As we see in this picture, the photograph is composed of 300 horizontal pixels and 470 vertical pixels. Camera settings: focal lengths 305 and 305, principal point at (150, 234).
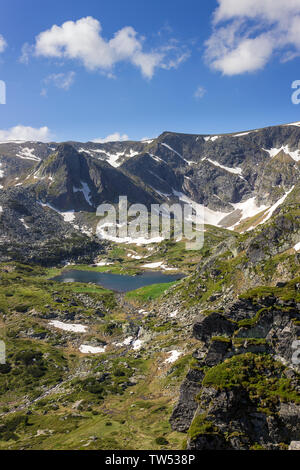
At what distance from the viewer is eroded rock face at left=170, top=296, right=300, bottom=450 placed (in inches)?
1008

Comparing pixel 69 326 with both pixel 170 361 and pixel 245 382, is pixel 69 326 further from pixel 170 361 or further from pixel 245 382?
pixel 245 382

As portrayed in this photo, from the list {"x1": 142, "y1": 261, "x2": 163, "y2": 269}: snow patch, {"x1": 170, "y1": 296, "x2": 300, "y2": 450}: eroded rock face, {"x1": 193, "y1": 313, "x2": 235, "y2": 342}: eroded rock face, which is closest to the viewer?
{"x1": 170, "y1": 296, "x2": 300, "y2": 450}: eroded rock face

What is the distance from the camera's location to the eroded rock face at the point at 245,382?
2559 cm

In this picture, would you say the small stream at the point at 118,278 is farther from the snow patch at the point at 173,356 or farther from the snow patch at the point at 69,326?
the snow patch at the point at 173,356

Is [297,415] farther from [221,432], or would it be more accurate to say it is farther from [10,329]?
[10,329]

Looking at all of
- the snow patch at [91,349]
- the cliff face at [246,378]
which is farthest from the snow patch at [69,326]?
the cliff face at [246,378]

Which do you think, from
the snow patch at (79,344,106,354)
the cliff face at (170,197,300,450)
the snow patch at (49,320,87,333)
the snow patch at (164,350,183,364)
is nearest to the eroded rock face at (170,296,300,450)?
the cliff face at (170,197,300,450)

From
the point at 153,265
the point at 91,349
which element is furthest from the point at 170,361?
the point at 153,265

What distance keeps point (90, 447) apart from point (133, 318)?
204 ft

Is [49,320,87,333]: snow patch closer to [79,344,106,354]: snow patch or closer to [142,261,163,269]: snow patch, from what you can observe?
[79,344,106,354]: snow patch

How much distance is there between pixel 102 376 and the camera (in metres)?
56.9

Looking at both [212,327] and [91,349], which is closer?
[212,327]

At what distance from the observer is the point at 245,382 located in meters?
28.0
